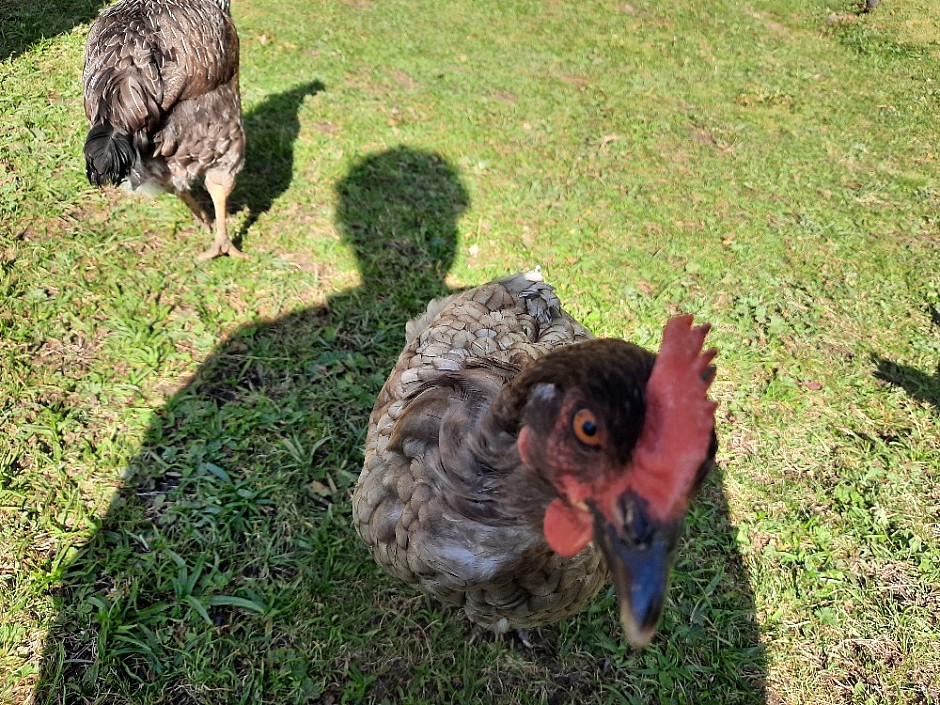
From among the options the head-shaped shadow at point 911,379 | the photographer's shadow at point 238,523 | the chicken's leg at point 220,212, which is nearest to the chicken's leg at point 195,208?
the chicken's leg at point 220,212

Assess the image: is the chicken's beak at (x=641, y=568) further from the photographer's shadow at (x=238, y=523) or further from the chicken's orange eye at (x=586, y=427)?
A: the photographer's shadow at (x=238, y=523)

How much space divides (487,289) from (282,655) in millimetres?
2131

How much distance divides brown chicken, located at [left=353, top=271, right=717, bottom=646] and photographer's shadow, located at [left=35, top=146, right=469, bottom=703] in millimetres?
921

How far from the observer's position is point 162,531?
3.00 meters

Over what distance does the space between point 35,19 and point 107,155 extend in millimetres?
4903

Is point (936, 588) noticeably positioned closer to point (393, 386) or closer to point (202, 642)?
point (393, 386)

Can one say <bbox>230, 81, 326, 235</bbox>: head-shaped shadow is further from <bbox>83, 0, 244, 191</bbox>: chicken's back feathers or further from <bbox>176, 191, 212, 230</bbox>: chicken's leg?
<bbox>83, 0, 244, 191</bbox>: chicken's back feathers

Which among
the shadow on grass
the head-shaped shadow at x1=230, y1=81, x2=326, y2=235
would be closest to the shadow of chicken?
the head-shaped shadow at x1=230, y1=81, x2=326, y2=235

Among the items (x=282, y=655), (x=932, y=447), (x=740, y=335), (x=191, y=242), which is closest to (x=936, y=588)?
(x=932, y=447)

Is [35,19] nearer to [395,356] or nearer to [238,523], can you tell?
[395,356]

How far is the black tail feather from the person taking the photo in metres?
3.29

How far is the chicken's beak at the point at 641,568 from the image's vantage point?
3.82ft

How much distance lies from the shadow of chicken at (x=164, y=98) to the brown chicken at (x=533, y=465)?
2.28 m

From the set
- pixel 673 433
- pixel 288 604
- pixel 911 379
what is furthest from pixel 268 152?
pixel 911 379
